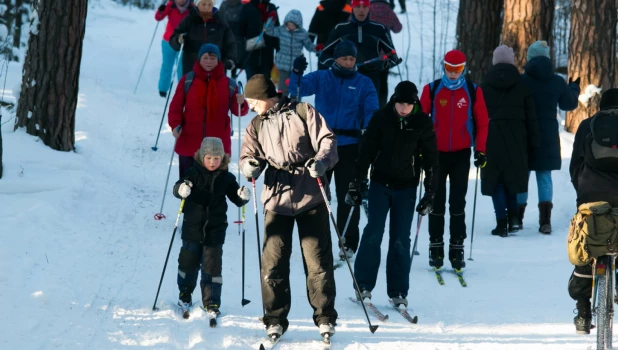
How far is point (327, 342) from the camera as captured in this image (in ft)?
20.8

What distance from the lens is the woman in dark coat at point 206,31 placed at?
11234mm

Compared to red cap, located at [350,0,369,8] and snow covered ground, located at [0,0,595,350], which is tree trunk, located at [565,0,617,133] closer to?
snow covered ground, located at [0,0,595,350]

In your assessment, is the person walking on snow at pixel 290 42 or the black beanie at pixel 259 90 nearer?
the black beanie at pixel 259 90

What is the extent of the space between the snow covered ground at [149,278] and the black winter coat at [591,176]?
111cm

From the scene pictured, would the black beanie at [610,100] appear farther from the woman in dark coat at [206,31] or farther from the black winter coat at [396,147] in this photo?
the woman in dark coat at [206,31]

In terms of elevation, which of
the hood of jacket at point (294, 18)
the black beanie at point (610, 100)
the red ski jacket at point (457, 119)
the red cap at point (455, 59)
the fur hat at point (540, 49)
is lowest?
the red ski jacket at point (457, 119)

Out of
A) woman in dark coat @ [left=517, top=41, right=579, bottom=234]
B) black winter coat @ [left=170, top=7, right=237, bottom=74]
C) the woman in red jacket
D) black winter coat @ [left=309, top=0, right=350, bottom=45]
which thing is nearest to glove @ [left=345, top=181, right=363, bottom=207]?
the woman in red jacket

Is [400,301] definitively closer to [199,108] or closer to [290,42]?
[199,108]

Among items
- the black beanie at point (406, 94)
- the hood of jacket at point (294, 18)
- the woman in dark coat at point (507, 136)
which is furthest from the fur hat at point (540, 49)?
the hood of jacket at point (294, 18)

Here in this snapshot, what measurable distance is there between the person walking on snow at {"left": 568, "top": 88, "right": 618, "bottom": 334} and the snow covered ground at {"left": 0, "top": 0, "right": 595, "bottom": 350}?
0.36m

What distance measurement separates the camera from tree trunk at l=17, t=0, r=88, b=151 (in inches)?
434

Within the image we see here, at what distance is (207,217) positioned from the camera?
23.1 ft

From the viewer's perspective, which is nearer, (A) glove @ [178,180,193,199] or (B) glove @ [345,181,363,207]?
(A) glove @ [178,180,193,199]

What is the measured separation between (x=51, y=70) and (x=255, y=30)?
193 inches
